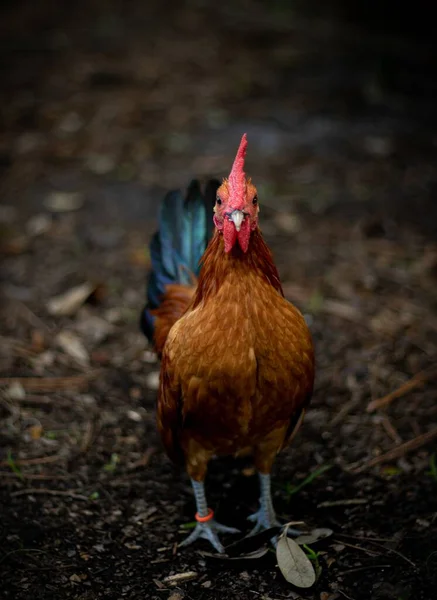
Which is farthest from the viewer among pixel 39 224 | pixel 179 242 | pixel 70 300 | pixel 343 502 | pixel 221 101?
pixel 221 101

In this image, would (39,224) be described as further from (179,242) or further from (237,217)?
(237,217)

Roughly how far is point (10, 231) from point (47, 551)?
3.56m

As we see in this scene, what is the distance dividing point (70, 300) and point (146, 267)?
747mm

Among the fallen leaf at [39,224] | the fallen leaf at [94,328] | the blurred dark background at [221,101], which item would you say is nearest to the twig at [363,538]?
the fallen leaf at [94,328]

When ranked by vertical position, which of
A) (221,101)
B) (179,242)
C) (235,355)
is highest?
(221,101)

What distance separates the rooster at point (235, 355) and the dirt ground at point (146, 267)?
53 centimetres

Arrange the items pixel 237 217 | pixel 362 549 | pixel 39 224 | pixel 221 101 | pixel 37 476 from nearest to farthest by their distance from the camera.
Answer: pixel 237 217
pixel 362 549
pixel 37 476
pixel 39 224
pixel 221 101

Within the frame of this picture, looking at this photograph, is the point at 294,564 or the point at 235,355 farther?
Result: the point at 294,564

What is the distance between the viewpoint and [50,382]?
441 cm

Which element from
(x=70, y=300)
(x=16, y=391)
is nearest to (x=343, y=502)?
(x=16, y=391)

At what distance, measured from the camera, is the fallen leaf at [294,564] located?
9.77 ft

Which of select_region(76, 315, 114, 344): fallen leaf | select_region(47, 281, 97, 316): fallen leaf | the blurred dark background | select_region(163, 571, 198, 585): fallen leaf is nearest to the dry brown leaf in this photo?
select_region(163, 571, 198, 585): fallen leaf

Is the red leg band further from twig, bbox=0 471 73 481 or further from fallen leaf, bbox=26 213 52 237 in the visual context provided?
fallen leaf, bbox=26 213 52 237

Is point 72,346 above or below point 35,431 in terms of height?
above
